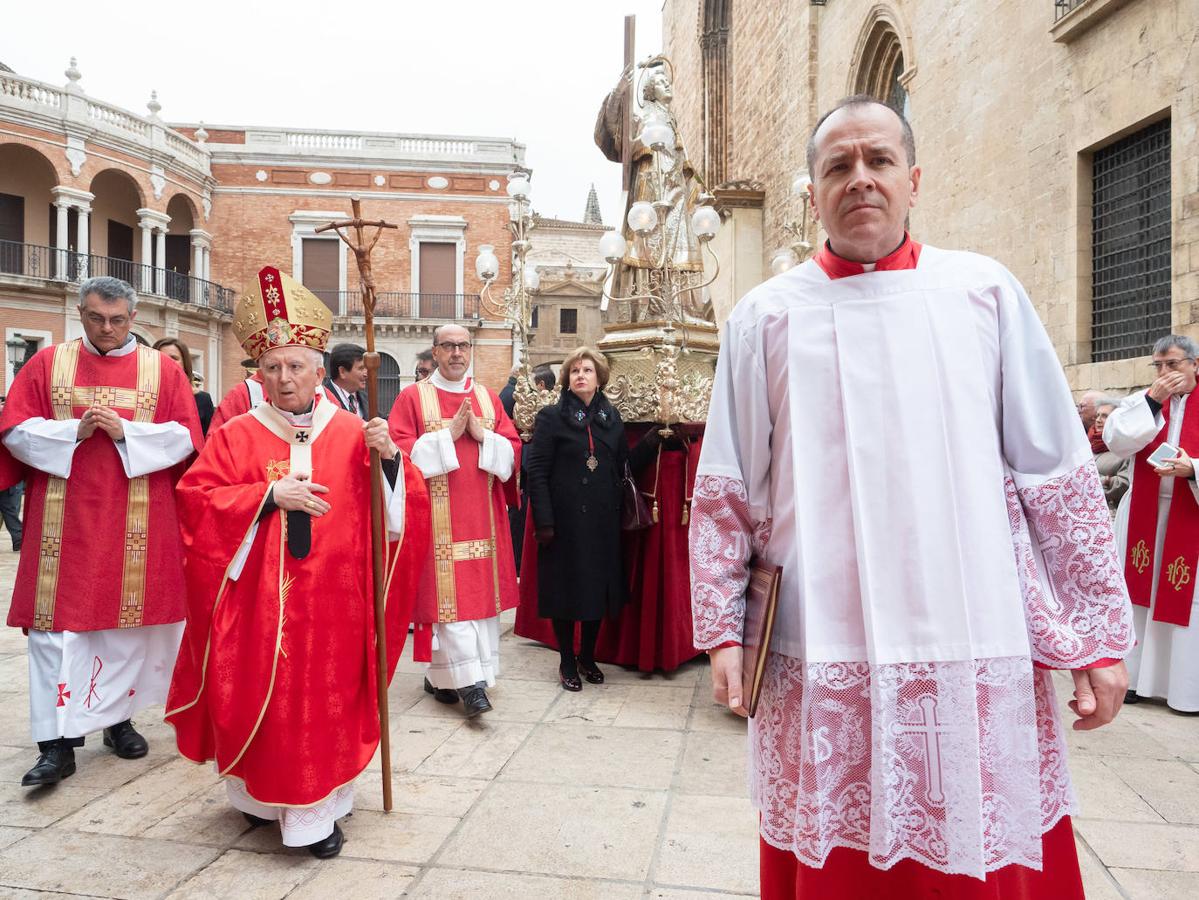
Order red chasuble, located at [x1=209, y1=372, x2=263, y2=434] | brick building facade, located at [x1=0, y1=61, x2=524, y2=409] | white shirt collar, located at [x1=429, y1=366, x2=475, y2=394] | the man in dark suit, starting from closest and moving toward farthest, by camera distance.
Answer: red chasuble, located at [x1=209, y1=372, x2=263, y2=434] < white shirt collar, located at [x1=429, y1=366, x2=475, y2=394] < the man in dark suit < brick building facade, located at [x1=0, y1=61, x2=524, y2=409]

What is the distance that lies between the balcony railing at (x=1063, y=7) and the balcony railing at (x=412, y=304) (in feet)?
79.5

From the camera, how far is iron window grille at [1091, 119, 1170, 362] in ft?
21.9

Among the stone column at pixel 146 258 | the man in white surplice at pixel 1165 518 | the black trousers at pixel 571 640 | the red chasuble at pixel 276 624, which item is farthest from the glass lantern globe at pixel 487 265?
the stone column at pixel 146 258

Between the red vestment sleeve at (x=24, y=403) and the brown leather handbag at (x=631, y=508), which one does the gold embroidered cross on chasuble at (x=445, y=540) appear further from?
the red vestment sleeve at (x=24, y=403)

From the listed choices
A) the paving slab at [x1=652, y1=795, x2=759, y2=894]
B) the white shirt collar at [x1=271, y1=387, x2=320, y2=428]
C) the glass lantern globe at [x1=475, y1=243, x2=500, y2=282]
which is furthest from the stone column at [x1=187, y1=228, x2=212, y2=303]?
the paving slab at [x1=652, y1=795, x2=759, y2=894]

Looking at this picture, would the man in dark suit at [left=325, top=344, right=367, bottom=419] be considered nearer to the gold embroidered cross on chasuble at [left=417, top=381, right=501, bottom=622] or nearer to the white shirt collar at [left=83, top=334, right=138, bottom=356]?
the gold embroidered cross on chasuble at [left=417, top=381, right=501, bottom=622]

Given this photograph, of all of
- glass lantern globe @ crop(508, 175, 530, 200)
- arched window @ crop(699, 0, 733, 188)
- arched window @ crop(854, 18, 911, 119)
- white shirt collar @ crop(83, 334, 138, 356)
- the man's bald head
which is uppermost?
arched window @ crop(699, 0, 733, 188)

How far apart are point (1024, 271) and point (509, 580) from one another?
20.3ft

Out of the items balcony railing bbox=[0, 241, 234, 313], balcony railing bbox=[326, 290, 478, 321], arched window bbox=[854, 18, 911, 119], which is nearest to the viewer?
arched window bbox=[854, 18, 911, 119]

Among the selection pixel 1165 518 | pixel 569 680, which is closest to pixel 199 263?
pixel 569 680

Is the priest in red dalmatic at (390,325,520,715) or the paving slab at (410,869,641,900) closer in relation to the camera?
the paving slab at (410,869,641,900)

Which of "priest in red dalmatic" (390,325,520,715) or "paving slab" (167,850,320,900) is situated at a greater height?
"priest in red dalmatic" (390,325,520,715)

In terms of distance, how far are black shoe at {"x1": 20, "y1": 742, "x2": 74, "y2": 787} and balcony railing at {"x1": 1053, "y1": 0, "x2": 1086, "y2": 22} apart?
8804 mm

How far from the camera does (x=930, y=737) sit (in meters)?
1.63
